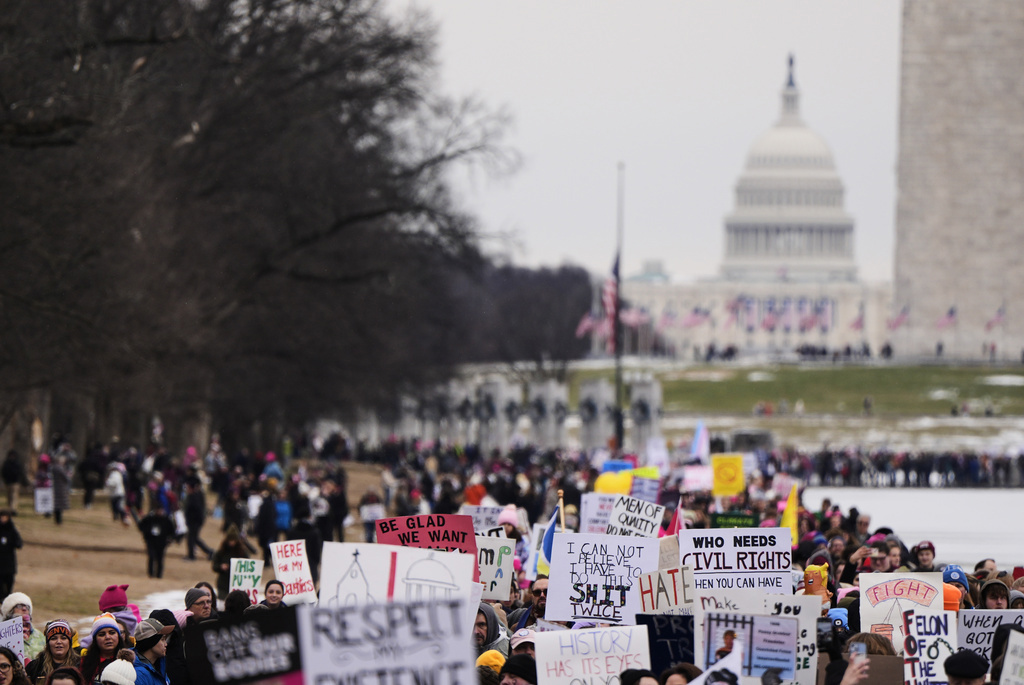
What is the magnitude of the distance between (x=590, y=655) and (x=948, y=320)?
82.3 meters

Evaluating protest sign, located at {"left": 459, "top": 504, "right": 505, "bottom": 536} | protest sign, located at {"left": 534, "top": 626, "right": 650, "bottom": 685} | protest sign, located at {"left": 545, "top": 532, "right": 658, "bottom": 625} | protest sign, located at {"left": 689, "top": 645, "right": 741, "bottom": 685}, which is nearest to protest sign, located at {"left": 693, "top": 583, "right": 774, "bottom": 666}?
protest sign, located at {"left": 534, "top": 626, "right": 650, "bottom": 685}

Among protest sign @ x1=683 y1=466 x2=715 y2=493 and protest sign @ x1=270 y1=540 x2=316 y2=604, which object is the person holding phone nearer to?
protest sign @ x1=270 y1=540 x2=316 y2=604

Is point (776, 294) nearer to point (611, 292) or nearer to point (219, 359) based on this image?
point (611, 292)

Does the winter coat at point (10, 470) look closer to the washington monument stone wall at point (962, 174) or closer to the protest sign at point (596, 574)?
the protest sign at point (596, 574)

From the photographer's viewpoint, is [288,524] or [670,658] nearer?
[670,658]

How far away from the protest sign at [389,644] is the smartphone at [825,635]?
3898mm

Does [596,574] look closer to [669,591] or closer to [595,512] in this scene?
[669,591]

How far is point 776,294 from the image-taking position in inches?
6683

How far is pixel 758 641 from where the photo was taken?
8.34 metres

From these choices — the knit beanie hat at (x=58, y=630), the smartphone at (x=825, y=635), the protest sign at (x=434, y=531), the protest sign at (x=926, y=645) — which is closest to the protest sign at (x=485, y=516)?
the protest sign at (x=434, y=531)

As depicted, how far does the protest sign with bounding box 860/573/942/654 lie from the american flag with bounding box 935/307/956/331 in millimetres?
79274

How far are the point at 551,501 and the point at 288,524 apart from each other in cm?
838

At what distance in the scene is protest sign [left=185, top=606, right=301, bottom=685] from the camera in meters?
6.68

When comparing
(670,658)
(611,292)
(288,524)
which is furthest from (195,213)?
(670,658)
